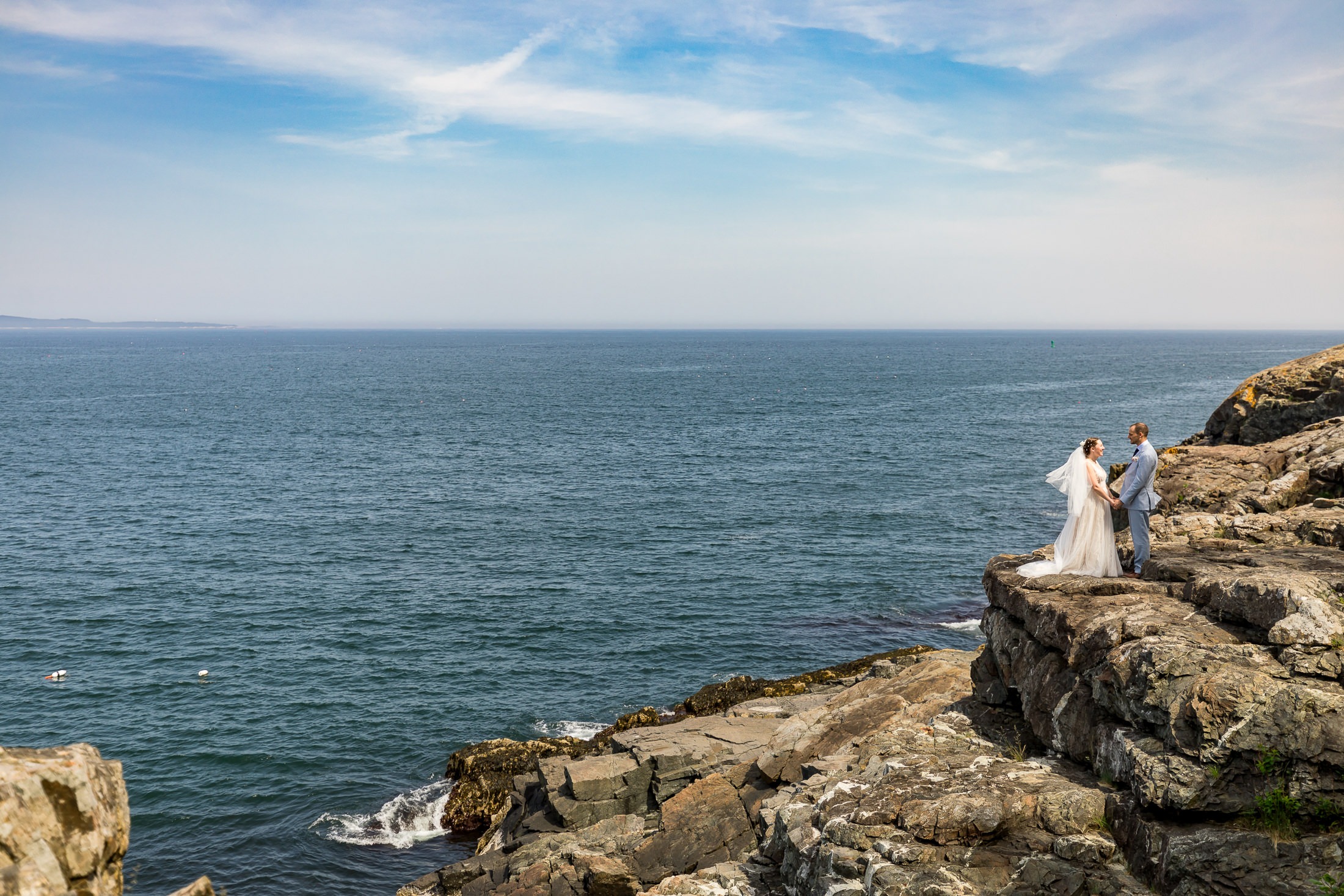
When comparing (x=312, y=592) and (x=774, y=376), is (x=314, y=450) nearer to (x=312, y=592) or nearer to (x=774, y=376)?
(x=312, y=592)

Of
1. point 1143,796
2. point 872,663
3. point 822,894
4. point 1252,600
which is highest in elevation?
point 1252,600

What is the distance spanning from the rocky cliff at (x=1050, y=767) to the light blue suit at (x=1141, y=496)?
2.02 feet

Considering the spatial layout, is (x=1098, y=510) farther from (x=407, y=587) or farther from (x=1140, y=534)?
(x=407, y=587)

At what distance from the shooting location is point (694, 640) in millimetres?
39812

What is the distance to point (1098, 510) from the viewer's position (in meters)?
16.0

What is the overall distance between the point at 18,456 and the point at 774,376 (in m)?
135

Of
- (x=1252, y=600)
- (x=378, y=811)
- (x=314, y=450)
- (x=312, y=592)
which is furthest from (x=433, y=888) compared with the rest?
(x=314, y=450)

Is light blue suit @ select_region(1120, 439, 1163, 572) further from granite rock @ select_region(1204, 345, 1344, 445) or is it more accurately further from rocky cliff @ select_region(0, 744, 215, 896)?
granite rock @ select_region(1204, 345, 1344, 445)

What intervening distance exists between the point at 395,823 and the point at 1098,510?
23.2 metres

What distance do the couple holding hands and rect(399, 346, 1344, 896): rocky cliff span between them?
2.44ft

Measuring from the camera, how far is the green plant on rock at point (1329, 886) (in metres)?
8.93

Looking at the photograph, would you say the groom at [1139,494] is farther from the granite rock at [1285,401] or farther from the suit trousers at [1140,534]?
the granite rock at [1285,401]

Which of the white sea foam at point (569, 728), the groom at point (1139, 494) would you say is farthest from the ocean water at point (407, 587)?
the groom at point (1139, 494)

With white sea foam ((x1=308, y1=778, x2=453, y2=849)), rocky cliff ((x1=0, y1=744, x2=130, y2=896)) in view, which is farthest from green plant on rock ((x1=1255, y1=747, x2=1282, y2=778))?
white sea foam ((x1=308, y1=778, x2=453, y2=849))
